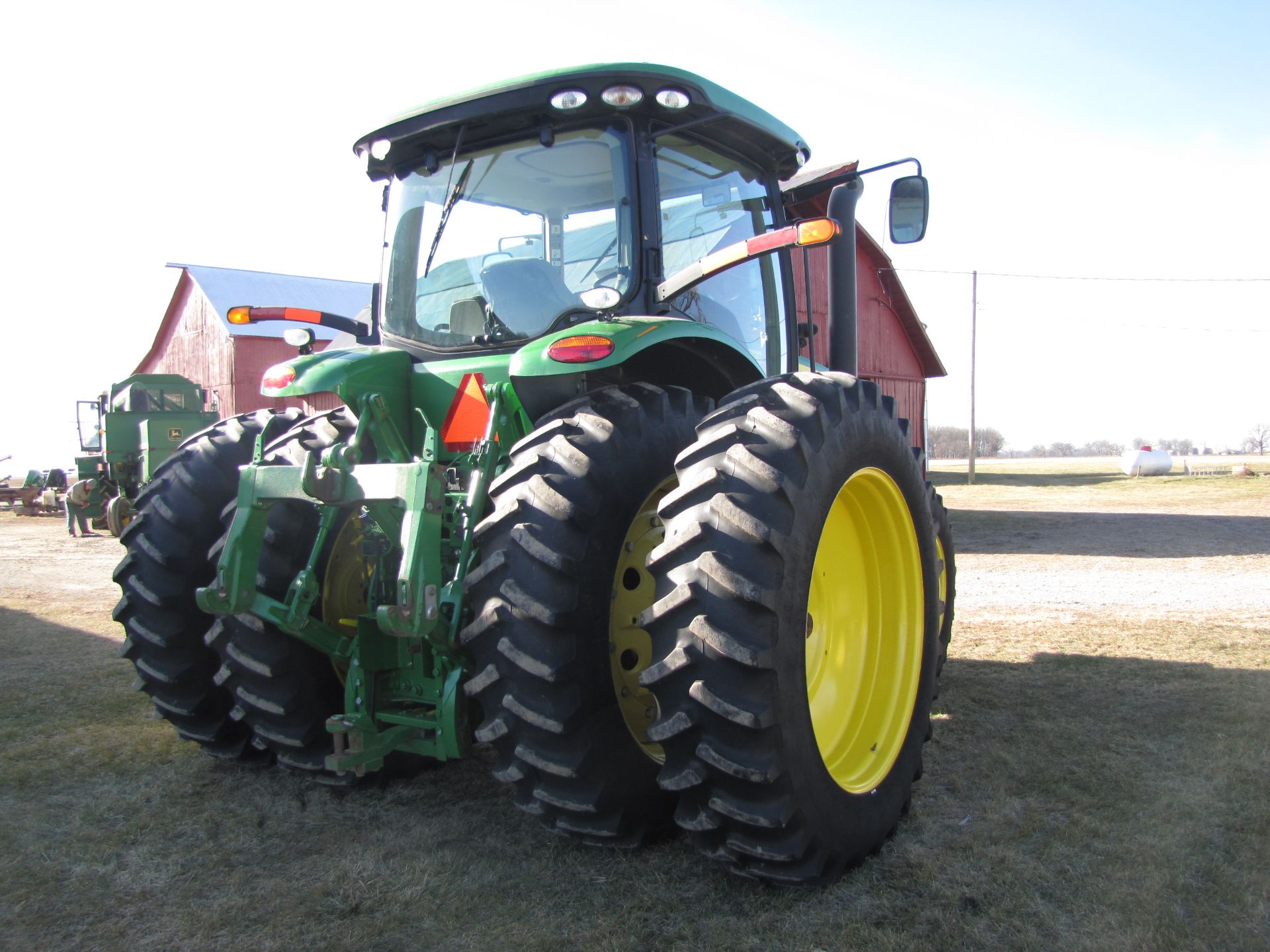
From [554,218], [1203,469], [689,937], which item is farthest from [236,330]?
[1203,469]

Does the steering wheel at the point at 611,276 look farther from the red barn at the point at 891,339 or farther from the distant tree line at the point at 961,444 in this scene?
the distant tree line at the point at 961,444

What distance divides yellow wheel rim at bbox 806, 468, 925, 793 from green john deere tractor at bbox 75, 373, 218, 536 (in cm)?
1603

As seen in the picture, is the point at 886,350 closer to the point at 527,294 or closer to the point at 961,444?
the point at 527,294

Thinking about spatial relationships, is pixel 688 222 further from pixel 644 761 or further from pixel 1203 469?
pixel 1203 469

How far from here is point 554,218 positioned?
368cm

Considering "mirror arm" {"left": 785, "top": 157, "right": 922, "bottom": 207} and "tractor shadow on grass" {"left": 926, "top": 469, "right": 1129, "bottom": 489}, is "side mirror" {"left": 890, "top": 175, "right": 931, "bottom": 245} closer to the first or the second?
"mirror arm" {"left": 785, "top": 157, "right": 922, "bottom": 207}

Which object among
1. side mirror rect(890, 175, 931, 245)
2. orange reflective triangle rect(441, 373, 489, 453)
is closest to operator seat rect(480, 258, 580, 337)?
orange reflective triangle rect(441, 373, 489, 453)

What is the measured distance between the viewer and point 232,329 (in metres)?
A: 25.7

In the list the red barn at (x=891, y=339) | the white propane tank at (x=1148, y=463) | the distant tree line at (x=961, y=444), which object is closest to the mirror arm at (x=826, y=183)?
the red barn at (x=891, y=339)

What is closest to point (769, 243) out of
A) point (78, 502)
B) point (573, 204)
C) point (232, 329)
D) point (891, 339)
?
point (573, 204)

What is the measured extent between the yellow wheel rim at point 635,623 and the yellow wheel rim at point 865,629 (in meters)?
0.57

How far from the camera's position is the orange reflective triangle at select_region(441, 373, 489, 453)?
10.4 feet

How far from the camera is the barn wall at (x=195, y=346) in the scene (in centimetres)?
2570

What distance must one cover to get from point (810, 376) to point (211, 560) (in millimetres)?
2226
